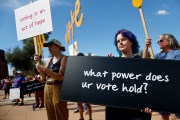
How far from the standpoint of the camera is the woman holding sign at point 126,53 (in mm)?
2828

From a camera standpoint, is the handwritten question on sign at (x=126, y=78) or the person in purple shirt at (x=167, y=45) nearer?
the handwritten question on sign at (x=126, y=78)

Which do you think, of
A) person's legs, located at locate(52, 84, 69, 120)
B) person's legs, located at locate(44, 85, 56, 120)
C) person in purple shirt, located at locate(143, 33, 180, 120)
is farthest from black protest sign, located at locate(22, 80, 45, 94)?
person in purple shirt, located at locate(143, 33, 180, 120)

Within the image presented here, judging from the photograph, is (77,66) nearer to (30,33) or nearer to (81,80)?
(81,80)

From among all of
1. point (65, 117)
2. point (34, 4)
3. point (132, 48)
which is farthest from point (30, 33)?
point (132, 48)

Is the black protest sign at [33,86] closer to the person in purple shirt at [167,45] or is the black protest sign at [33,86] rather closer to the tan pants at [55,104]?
the tan pants at [55,104]

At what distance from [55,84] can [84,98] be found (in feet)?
5.02

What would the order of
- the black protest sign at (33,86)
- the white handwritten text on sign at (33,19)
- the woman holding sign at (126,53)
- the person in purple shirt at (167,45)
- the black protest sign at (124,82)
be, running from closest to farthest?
the black protest sign at (124,82) → the woman holding sign at (126,53) → the white handwritten text on sign at (33,19) → the person in purple shirt at (167,45) → the black protest sign at (33,86)

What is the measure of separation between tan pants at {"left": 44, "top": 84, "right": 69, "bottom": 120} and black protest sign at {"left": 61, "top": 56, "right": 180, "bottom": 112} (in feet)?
4.27

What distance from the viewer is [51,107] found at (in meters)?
4.54

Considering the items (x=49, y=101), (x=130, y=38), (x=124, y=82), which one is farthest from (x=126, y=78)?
(x=49, y=101)

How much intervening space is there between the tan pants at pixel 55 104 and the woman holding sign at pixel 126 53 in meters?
1.60

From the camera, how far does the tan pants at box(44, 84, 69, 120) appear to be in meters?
4.42

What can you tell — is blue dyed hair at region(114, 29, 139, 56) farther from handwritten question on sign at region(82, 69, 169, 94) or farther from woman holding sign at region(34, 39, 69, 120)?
woman holding sign at region(34, 39, 69, 120)

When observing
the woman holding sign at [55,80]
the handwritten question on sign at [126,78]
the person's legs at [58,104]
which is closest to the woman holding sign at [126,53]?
the handwritten question on sign at [126,78]
